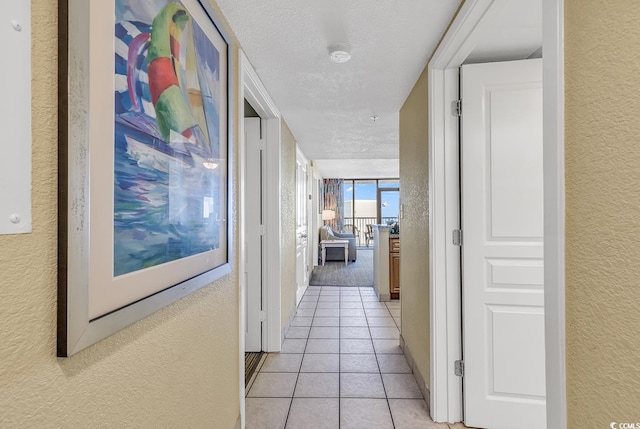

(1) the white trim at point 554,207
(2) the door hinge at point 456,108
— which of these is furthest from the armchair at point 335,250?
(1) the white trim at point 554,207

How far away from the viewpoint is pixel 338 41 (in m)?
1.72

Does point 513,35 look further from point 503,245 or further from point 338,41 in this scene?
point 503,245

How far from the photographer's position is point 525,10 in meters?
1.46

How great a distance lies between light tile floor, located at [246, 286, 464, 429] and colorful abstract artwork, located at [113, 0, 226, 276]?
1336 mm

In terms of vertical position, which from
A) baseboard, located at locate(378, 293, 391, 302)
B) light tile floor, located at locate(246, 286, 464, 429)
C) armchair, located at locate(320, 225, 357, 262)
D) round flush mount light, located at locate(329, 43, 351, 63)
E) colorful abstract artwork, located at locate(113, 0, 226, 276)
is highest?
round flush mount light, located at locate(329, 43, 351, 63)

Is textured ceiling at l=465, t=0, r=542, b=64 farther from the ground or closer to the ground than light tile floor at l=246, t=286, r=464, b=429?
farther from the ground

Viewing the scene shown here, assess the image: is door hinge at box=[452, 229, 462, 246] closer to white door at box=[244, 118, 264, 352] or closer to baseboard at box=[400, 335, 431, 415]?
baseboard at box=[400, 335, 431, 415]

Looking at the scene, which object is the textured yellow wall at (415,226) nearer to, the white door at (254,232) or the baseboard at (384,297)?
the white door at (254,232)

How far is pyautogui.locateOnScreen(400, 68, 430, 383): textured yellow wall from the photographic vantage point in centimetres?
209

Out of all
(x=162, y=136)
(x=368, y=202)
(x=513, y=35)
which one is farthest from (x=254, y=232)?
(x=368, y=202)

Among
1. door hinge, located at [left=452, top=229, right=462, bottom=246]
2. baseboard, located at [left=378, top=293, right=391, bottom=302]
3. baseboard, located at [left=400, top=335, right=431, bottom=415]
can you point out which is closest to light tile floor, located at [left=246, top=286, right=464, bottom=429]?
baseboard, located at [left=400, top=335, right=431, bottom=415]

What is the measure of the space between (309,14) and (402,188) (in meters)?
1.72

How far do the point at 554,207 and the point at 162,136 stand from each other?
1094 millimetres

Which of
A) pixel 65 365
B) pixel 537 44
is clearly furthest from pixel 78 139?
pixel 537 44
